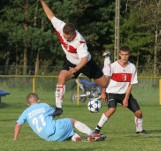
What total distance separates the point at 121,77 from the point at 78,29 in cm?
3806

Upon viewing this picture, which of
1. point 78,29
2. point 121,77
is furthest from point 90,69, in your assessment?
point 78,29

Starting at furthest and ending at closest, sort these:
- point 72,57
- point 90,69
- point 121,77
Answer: point 121,77
point 90,69
point 72,57

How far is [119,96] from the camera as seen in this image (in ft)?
47.7

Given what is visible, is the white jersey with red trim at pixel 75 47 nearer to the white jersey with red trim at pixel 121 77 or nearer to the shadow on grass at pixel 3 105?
the white jersey with red trim at pixel 121 77

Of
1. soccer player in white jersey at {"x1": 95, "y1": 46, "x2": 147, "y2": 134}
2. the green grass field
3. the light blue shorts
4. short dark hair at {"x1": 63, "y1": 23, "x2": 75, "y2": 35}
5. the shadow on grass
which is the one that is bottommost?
the shadow on grass

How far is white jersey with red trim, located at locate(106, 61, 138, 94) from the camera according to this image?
14477 mm

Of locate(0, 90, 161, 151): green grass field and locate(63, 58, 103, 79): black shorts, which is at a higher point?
locate(63, 58, 103, 79): black shorts

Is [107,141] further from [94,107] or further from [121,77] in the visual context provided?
[94,107]

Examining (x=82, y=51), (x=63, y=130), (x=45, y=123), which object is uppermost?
(x=82, y=51)

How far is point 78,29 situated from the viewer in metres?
52.4

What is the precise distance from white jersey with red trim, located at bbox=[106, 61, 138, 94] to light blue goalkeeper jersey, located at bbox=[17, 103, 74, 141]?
8.65 ft

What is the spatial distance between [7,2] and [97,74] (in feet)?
125

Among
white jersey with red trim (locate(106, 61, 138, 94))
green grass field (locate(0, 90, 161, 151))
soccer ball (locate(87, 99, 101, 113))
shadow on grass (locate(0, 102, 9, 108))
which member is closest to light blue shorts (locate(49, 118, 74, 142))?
green grass field (locate(0, 90, 161, 151))

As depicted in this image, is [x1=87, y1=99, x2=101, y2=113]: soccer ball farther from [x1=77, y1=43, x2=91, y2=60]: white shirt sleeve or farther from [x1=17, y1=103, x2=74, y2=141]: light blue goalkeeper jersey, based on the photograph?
[x1=17, y1=103, x2=74, y2=141]: light blue goalkeeper jersey
